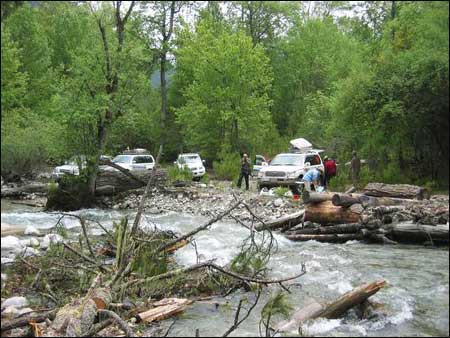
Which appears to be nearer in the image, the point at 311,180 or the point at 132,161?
the point at 132,161

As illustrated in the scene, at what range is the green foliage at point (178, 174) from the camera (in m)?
20.7

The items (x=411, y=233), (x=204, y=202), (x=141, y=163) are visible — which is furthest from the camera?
(x=204, y=202)

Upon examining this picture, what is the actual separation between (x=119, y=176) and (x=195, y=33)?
84.4ft

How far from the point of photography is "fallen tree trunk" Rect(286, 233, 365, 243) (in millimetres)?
12011

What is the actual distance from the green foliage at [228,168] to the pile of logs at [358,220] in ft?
40.1

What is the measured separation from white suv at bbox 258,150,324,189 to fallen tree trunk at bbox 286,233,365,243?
7.80m

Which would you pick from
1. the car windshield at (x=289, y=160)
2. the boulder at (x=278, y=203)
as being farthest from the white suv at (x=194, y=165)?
the boulder at (x=278, y=203)

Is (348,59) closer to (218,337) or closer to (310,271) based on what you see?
(310,271)

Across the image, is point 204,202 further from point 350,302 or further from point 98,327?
point 98,327

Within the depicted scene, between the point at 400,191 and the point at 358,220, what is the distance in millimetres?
4636

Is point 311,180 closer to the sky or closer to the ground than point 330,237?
closer to the sky

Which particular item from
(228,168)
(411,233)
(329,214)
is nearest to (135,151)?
(329,214)

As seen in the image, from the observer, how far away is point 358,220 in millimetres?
12273

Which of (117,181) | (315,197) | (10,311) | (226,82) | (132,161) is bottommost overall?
(10,311)
